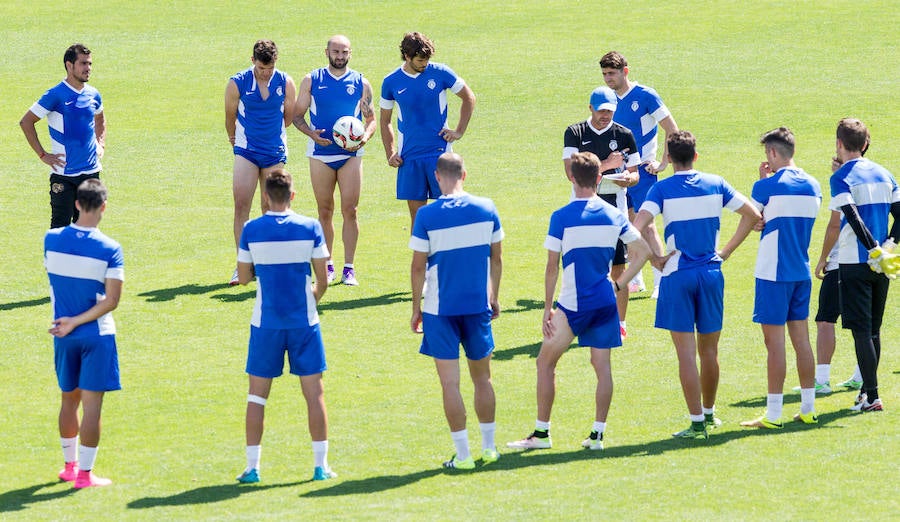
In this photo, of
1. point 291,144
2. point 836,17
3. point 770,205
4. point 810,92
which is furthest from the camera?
point 836,17

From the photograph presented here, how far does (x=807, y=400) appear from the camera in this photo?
10133 millimetres

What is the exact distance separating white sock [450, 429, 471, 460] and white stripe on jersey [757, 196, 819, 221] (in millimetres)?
2932

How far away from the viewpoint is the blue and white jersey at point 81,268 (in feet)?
29.0

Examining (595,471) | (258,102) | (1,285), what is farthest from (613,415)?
(1,285)

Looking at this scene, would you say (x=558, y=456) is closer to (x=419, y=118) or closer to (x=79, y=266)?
(x=79, y=266)

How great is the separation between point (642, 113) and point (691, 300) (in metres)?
4.76

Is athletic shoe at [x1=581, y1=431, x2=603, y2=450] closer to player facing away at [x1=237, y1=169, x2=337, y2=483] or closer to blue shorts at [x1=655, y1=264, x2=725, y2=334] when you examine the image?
blue shorts at [x1=655, y1=264, x2=725, y2=334]

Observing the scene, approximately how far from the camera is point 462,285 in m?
9.19

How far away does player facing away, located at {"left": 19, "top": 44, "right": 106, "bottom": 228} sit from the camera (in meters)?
14.1

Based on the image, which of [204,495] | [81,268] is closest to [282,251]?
[81,268]

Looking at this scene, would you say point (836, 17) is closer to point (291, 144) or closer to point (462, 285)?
point (291, 144)

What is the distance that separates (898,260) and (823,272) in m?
0.95

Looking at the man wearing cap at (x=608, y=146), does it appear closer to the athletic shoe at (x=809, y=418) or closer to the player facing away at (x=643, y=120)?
the player facing away at (x=643, y=120)

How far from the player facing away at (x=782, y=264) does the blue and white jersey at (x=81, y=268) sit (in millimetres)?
4767
